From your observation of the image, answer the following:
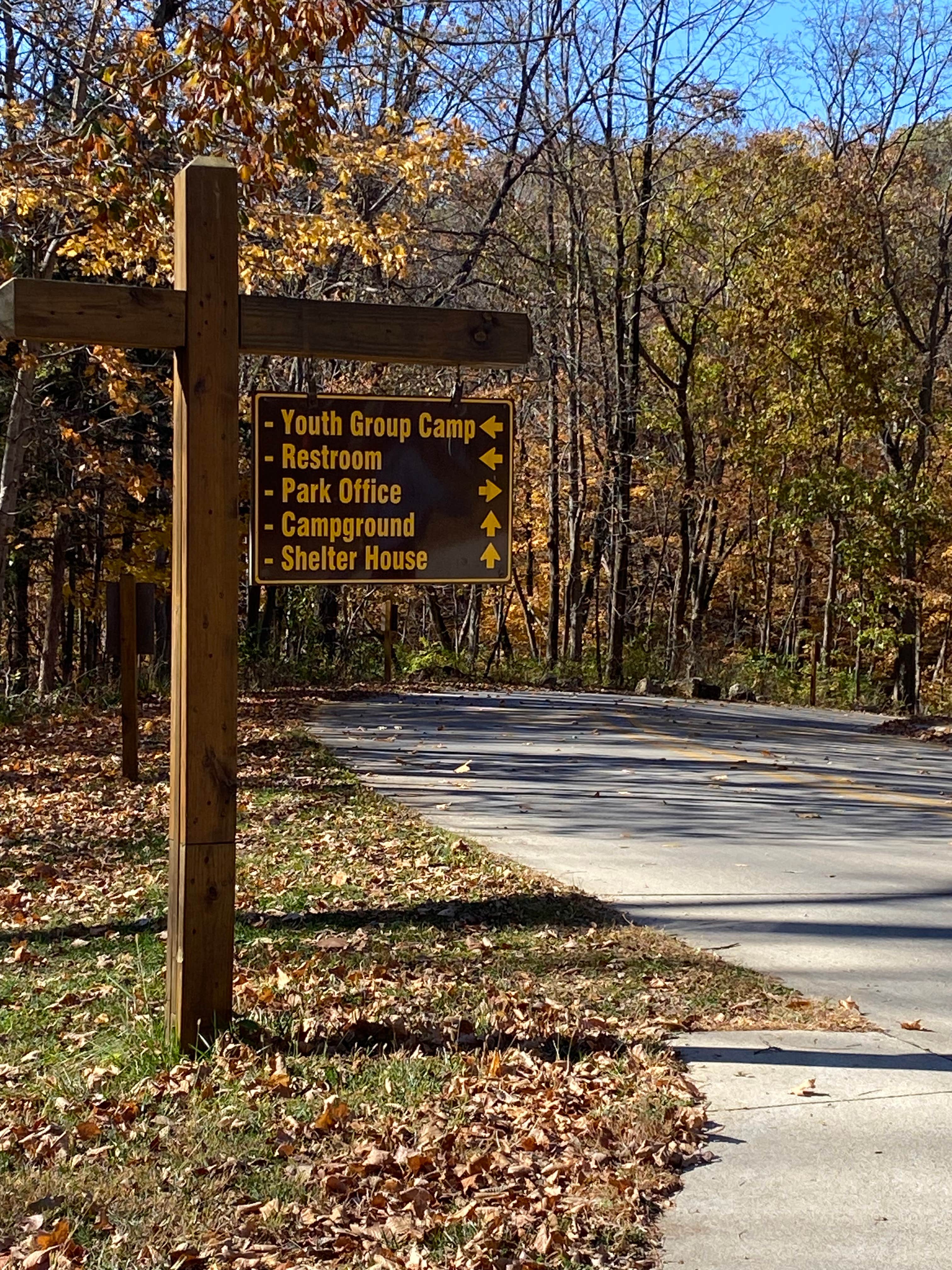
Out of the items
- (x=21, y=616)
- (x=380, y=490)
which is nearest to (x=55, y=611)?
(x=21, y=616)

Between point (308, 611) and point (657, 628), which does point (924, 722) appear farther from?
point (657, 628)

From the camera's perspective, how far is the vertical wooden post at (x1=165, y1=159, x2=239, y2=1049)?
16.4 ft

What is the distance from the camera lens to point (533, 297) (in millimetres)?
29234

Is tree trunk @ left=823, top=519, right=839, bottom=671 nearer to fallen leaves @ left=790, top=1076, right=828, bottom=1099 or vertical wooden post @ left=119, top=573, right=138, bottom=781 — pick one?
vertical wooden post @ left=119, top=573, right=138, bottom=781

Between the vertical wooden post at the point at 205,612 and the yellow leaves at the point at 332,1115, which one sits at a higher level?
the vertical wooden post at the point at 205,612

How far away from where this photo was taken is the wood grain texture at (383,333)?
528 cm

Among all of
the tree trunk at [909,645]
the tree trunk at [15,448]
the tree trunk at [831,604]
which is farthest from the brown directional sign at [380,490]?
the tree trunk at [831,604]

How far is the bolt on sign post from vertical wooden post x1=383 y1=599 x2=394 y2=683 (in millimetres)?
17415

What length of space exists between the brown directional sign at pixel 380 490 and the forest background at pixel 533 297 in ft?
15.3

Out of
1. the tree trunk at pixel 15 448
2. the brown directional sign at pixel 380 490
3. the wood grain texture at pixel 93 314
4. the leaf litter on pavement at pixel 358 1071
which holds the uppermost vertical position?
the tree trunk at pixel 15 448

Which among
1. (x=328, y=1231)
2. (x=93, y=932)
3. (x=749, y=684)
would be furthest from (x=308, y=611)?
(x=328, y=1231)

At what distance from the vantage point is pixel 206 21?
33.9 ft

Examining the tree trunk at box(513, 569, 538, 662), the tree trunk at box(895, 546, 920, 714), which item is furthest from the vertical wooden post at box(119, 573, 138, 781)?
the tree trunk at box(513, 569, 538, 662)

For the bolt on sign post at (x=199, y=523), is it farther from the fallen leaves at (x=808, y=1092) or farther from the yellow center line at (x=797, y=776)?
the yellow center line at (x=797, y=776)
